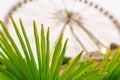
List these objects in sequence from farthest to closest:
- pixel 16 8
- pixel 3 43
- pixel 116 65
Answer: pixel 16 8, pixel 116 65, pixel 3 43

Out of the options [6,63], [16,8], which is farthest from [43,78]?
[16,8]

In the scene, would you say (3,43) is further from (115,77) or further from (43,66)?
(115,77)

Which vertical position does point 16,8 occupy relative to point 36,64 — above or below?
below

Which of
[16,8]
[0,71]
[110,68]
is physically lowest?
[16,8]

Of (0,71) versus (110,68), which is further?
(110,68)

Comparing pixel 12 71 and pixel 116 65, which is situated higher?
pixel 116 65

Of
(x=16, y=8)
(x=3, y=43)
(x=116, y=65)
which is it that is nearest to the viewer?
(x=3, y=43)

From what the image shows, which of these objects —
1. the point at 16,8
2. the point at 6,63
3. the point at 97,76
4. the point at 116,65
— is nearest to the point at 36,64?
the point at 6,63

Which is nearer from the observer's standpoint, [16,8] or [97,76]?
[97,76]

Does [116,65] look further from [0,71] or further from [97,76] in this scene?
[0,71]
